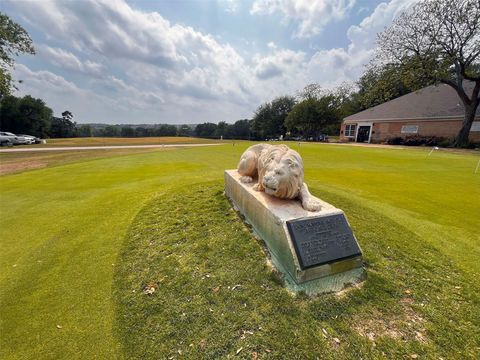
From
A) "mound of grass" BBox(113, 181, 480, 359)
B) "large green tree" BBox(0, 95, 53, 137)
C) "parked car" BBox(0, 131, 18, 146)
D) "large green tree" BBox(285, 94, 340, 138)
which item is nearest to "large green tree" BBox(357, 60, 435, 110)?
"large green tree" BBox(285, 94, 340, 138)

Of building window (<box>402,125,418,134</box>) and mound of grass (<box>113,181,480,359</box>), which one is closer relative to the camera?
mound of grass (<box>113,181,480,359</box>)

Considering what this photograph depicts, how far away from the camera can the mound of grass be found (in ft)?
7.54

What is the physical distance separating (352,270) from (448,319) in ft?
3.45

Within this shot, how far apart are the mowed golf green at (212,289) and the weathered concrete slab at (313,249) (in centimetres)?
19

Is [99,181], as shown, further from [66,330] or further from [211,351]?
[211,351]

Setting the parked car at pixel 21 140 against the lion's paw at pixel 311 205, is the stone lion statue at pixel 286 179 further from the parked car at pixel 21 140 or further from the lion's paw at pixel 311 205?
the parked car at pixel 21 140

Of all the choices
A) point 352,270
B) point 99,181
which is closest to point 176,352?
point 352,270

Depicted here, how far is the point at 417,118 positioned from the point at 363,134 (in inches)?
307

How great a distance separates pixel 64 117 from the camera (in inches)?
2473

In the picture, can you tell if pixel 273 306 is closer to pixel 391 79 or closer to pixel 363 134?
pixel 391 79

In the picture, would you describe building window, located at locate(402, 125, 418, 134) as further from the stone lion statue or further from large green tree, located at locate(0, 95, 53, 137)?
large green tree, located at locate(0, 95, 53, 137)

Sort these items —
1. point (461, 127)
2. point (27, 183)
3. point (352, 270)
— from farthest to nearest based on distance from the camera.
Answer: point (461, 127)
point (27, 183)
point (352, 270)

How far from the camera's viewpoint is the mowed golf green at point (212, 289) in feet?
7.65

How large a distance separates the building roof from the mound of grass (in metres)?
30.7
